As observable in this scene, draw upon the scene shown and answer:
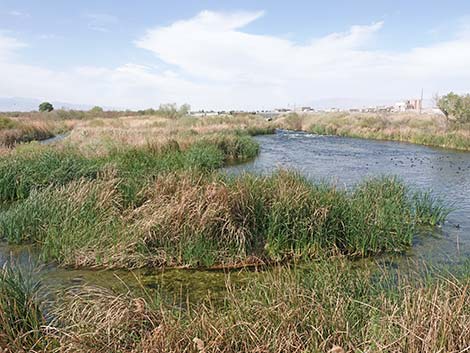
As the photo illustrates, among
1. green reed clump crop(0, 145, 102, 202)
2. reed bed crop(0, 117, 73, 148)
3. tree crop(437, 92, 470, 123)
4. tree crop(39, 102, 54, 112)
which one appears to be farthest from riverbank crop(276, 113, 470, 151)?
tree crop(39, 102, 54, 112)

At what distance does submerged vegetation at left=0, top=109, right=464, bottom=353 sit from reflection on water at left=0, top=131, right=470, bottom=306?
0.29m

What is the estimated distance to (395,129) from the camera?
39.1 meters

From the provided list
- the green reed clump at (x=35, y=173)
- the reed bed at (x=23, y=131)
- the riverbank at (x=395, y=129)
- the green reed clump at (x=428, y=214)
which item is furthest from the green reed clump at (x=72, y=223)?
the riverbank at (x=395, y=129)

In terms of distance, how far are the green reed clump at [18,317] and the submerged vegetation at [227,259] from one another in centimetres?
2

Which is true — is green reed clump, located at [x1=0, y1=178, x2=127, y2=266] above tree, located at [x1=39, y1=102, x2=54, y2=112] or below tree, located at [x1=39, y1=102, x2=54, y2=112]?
below

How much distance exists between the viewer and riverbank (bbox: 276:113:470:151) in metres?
31.4

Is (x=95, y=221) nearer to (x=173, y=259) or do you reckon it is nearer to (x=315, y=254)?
(x=173, y=259)

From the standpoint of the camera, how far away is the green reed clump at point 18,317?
3639 millimetres

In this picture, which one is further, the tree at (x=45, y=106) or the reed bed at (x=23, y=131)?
the tree at (x=45, y=106)

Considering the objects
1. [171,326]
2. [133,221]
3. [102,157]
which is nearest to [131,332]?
[171,326]

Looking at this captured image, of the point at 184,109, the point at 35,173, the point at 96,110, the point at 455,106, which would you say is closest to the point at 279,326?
the point at 35,173

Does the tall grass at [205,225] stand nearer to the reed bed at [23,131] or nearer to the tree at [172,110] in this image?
the reed bed at [23,131]

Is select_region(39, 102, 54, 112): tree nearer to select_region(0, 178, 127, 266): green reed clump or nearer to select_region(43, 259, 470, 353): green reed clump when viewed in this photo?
select_region(0, 178, 127, 266): green reed clump

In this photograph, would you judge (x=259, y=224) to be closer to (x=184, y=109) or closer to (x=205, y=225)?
(x=205, y=225)
